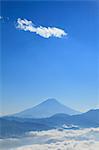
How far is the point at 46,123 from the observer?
3072 mm

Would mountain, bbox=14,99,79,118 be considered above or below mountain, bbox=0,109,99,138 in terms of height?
above

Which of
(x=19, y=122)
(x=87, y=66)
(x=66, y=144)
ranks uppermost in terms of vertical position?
(x=87, y=66)

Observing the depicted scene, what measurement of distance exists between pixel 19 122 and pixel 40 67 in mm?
482

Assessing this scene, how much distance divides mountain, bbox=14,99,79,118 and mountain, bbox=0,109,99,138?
0.11 feet

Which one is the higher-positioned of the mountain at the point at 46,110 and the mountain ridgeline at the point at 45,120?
the mountain at the point at 46,110

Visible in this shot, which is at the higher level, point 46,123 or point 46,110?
point 46,110

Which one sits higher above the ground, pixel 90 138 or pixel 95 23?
pixel 95 23

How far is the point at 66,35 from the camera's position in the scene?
3.13 m

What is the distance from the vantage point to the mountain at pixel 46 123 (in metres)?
3.05

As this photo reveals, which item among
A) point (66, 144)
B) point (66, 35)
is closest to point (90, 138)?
point (66, 144)

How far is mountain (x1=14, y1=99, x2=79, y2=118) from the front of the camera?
303cm

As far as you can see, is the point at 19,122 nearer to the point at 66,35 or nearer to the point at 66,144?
the point at 66,144

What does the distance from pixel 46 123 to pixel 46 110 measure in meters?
0.11

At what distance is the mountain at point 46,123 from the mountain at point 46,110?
0.11 feet
